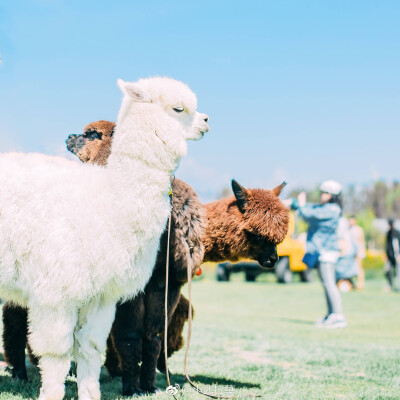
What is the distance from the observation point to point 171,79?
373cm

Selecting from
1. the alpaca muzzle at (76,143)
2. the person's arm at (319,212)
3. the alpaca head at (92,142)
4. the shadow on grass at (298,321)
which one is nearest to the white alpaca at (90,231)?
the alpaca head at (92,142)

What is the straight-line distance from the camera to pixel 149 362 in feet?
13.7

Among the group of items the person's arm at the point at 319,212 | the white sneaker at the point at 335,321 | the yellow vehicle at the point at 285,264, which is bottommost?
the white sneaker at the point at 335,321

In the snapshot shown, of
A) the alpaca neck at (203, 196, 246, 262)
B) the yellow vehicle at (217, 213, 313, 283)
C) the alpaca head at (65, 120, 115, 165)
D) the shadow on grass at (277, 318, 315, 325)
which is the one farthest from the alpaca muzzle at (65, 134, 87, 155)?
the yellow vehicle at (217, 213, 313, 283)

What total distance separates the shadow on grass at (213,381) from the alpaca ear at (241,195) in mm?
1523

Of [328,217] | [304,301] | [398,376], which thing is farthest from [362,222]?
[398,376]

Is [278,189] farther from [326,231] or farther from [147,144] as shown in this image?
[326,231]

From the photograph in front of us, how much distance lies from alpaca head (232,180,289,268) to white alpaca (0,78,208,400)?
1054 millimetres

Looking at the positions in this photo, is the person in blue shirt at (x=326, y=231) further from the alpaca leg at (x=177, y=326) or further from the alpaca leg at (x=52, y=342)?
the alpaca leg at (x=52, y=342)

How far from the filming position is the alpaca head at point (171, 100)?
11.5 feet

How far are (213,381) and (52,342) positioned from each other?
2072 millimetres

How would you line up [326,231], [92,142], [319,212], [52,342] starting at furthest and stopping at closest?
[326,231] < [319,212] < [92,142] < [52,342]

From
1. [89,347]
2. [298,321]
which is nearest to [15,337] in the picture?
[89,347]

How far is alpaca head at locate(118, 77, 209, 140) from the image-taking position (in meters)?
3.50
